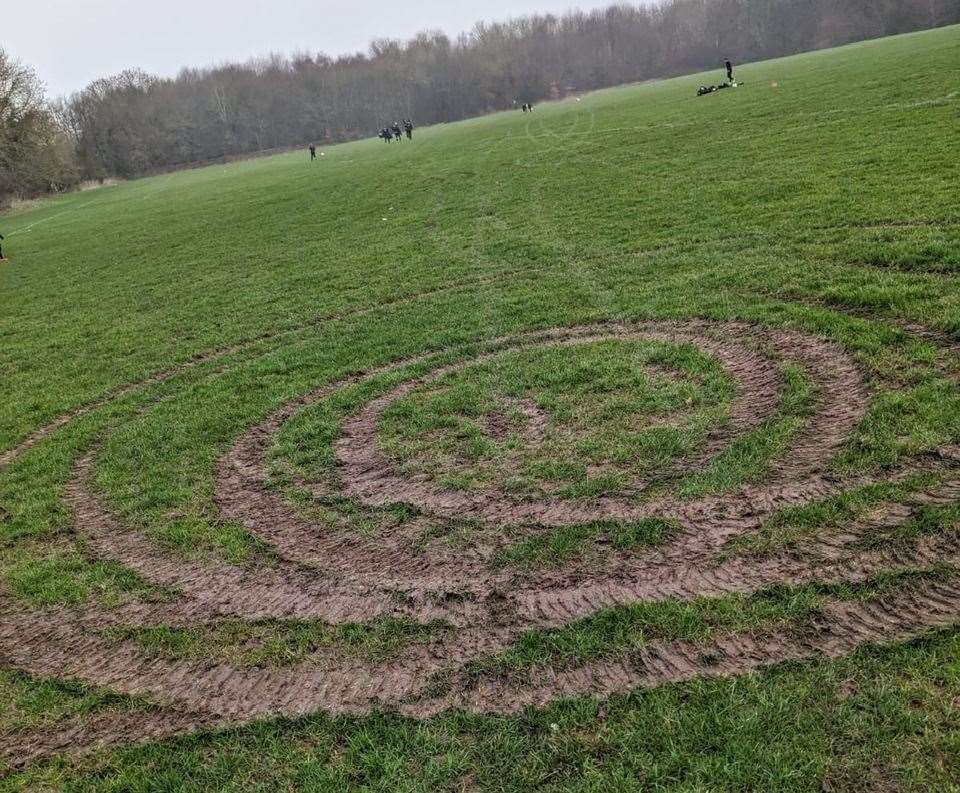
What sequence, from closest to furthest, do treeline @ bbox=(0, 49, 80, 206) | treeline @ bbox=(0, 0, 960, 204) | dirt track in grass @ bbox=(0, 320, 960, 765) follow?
1. dirt track in grass @ bbox=(0, 320, 960, 765)
2. treeline @ bbox=(0, 49, 80, 206)
3. treeline @ bbox=(0, 0, 960, 204)

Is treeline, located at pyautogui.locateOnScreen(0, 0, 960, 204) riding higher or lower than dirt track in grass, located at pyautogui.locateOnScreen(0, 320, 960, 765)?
higher

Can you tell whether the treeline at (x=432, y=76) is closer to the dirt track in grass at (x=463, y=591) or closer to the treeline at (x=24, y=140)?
the treeline at (x=24, y=140)

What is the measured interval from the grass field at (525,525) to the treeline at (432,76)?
96.5m

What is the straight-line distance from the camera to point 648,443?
6656mm

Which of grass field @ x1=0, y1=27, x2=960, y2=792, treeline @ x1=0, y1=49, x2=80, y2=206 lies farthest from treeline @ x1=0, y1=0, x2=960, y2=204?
grass field @ x1=0, y1=27, x2=960, y2=792

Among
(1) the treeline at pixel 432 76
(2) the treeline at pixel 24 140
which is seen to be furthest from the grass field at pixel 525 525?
(1) the treeline at pixel 432 76

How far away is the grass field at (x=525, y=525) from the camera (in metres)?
3.85

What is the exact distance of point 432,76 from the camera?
13012cm

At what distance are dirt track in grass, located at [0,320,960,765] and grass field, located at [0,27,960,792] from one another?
0.03 m

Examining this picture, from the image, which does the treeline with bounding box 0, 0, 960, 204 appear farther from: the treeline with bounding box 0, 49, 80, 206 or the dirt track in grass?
the dirt track in grass

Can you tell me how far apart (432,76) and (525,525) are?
139 metres

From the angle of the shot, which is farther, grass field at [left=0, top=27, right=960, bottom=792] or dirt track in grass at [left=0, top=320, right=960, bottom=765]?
dirt track in grass at [left=0, top=320, right=960, bottom=765]

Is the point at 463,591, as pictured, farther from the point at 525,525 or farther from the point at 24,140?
the point at 24,140

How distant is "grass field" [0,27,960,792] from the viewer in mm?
3854
